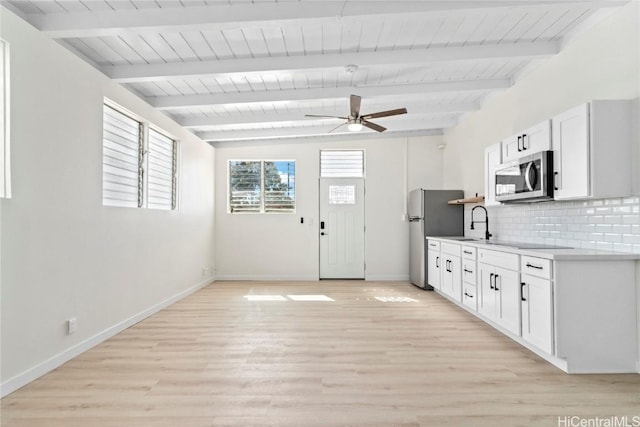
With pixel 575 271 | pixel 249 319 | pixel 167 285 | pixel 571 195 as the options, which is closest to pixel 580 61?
pixel 571 195

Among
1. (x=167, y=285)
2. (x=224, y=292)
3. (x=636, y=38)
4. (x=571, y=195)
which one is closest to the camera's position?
(x=636, y=38)

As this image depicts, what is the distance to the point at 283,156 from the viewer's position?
23.6 ft

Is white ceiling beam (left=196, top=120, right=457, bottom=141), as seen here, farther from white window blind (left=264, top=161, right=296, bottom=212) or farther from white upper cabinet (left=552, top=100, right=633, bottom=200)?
white upper cabinet (left=552, top=100, right=633, bottom=200)

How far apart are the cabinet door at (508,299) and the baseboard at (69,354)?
3794 millimetres

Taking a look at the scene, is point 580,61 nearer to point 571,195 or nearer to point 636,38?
point 636,38

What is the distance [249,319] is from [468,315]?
2.63 metres

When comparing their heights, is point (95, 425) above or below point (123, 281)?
below

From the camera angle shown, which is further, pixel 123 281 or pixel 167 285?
pixel 167 285

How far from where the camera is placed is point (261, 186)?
7223mm

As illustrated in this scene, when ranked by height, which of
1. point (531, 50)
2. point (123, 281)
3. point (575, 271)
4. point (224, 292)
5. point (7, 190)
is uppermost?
point (531, 50)

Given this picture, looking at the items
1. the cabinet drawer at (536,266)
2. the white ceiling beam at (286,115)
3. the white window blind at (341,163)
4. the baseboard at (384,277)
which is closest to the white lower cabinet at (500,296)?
the cabinet drawer at (536,266)

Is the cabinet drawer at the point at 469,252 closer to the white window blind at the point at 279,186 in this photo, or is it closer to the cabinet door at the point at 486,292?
the cabinet door at the point at 486,292

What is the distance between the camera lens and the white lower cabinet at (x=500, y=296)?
10.6 feet

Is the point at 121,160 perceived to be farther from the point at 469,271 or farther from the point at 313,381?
the point at 469,271
